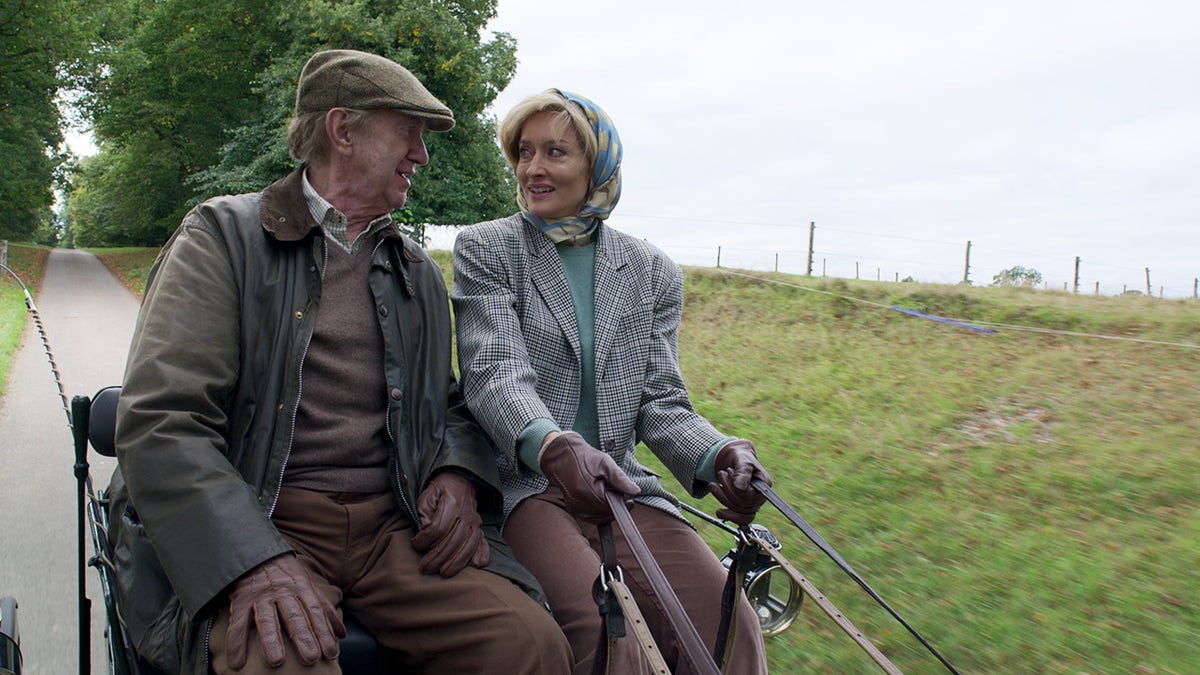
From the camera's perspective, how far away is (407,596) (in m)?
2.07

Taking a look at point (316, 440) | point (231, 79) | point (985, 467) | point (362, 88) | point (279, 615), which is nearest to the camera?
point (279, 615)

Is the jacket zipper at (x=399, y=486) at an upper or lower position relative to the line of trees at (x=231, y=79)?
lower

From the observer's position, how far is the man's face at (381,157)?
2439 millimetres

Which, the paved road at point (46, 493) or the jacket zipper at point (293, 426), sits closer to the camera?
the jacket zipper at point (293, 426)

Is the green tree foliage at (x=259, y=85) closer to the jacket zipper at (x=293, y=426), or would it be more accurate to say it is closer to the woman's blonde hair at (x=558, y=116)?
the woman's blonde hair at (x=558, y=116)

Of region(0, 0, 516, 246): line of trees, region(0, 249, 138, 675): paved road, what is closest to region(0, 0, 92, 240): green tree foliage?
region(0, 0, 516, 246): line of trees

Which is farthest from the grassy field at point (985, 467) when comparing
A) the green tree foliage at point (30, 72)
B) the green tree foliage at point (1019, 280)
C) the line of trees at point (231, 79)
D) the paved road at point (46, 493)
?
the green tree foliage at point (30, 72)

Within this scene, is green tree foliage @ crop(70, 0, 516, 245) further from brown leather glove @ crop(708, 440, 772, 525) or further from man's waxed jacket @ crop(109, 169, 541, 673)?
brown leather glove @ crop(708, 440, 772, 525)

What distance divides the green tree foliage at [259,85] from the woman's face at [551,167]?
14311mm

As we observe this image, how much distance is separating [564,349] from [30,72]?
24109 mm

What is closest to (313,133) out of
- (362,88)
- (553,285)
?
(362,88)

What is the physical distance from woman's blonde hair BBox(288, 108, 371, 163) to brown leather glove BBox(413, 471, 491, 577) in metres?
1.04

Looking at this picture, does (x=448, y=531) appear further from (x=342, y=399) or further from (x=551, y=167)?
(x=551, y=167)

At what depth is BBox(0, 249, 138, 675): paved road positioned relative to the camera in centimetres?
354
